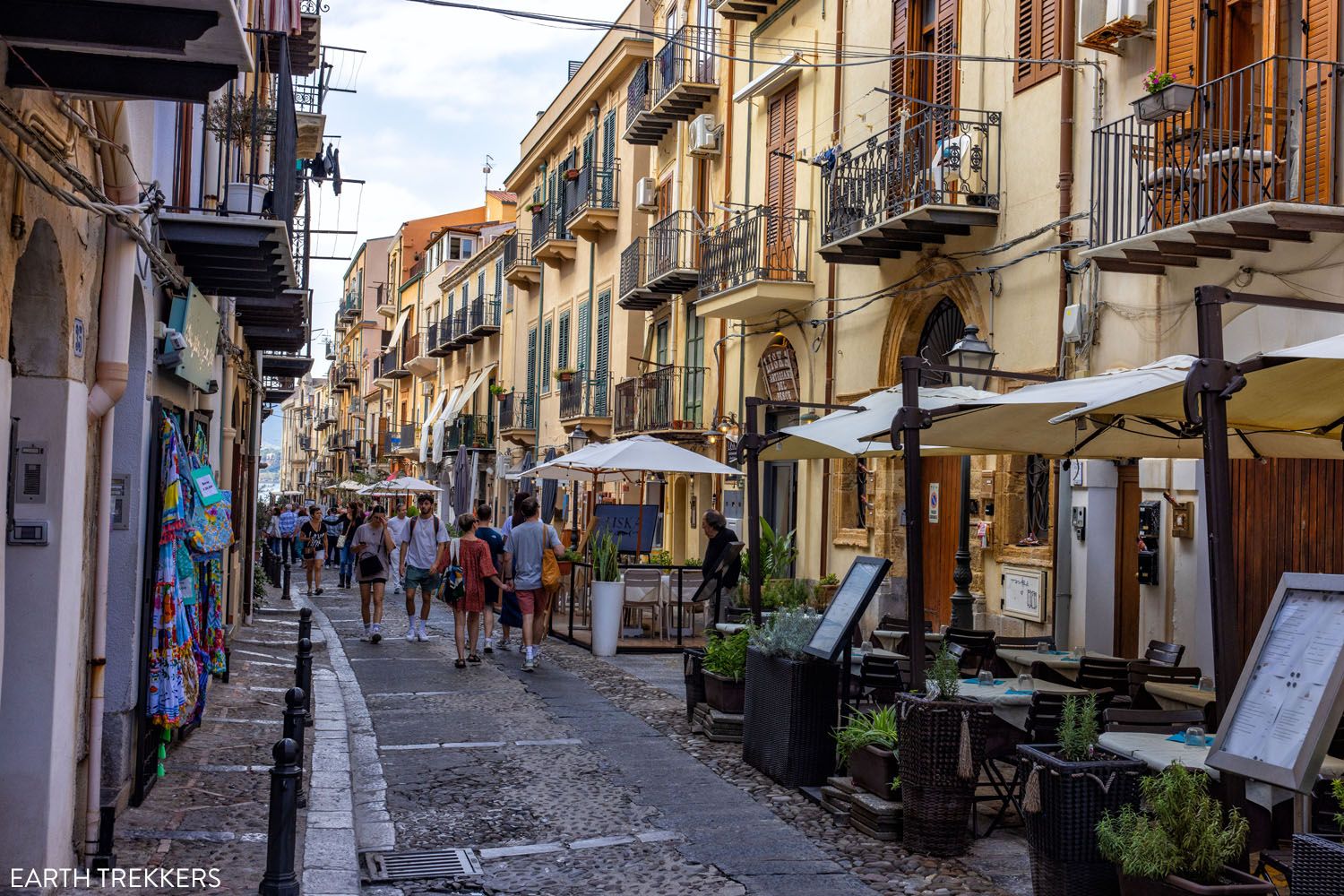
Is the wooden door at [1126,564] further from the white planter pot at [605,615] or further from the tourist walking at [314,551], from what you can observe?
the tourist walking at [314,551]

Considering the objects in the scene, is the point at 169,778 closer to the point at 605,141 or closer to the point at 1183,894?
the point at 1183,894

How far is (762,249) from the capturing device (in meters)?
20.0

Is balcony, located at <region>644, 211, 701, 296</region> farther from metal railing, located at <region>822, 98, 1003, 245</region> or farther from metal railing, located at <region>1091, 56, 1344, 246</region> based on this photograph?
metal railing, located at <region>1091, 56, 1344, 246</region>

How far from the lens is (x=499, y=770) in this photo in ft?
29.9

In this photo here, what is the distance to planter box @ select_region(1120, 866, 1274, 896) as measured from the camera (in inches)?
179

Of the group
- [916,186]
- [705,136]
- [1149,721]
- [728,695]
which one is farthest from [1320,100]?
[705,136]

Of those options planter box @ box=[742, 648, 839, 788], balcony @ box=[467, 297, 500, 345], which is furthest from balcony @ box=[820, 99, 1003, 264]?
balcony @ box=[467, 297, 500, 345]

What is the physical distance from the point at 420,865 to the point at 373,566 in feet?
34.9

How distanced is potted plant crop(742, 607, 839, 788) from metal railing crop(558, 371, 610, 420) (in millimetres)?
21177

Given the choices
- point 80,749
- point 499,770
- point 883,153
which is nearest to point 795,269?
point 883,153

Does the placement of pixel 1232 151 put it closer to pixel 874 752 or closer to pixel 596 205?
pixel 874 752

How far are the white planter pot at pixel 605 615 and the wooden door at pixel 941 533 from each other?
3.60 m

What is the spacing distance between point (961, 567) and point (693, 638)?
5.64 meters

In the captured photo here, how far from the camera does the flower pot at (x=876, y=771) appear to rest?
24.6 ft
